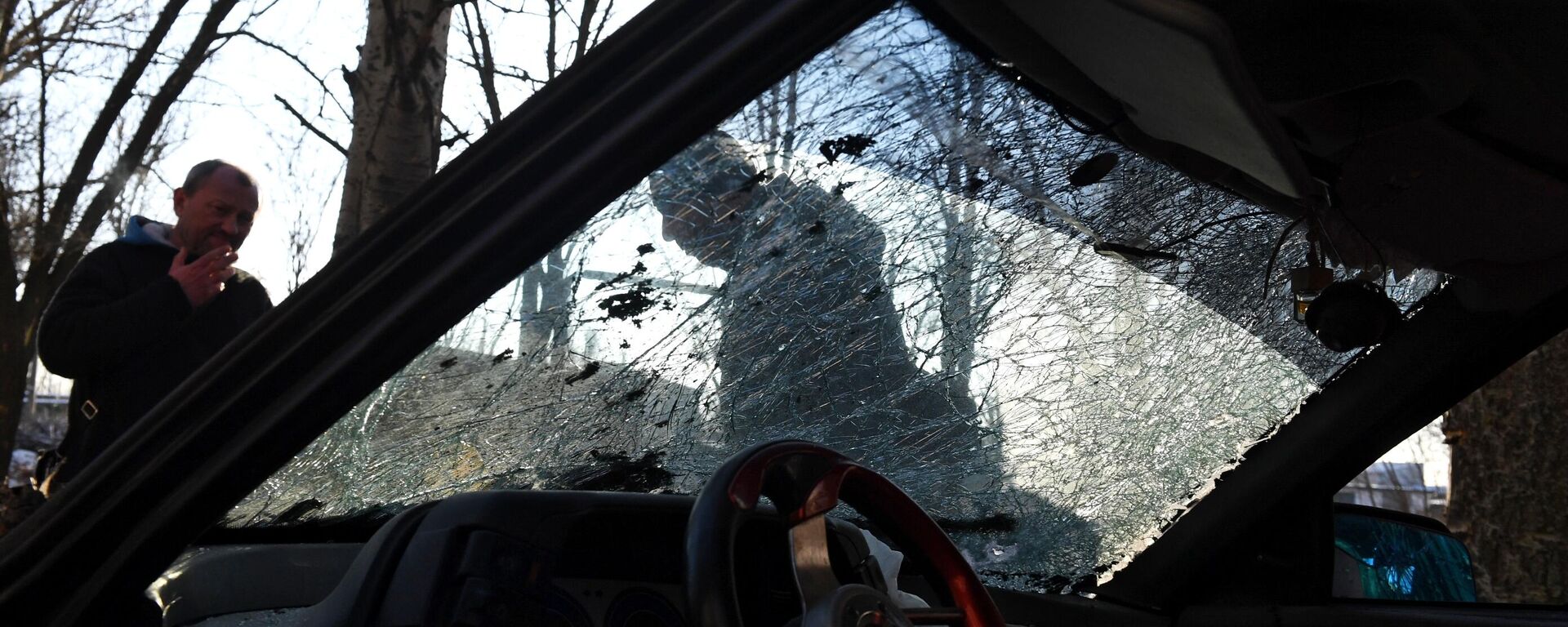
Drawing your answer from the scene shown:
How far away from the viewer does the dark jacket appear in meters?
1.93

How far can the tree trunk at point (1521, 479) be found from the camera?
573 centimetres

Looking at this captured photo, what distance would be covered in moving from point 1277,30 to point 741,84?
66cm

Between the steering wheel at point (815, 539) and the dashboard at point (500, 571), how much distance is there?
0.30ft

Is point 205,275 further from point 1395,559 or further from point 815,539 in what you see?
point 1395,559

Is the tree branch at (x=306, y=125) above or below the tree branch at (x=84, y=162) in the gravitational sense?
below

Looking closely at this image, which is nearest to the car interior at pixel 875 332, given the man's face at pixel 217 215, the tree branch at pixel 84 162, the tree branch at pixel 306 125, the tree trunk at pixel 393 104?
the man's face at pixel 217 215

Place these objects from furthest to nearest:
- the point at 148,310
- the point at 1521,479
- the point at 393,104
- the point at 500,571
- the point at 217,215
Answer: the point at 1521,479
the point at 393,104
the point at 217,215
the point at 148,310
the point at 500,571

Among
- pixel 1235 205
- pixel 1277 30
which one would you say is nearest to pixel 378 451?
pixel 1277 30

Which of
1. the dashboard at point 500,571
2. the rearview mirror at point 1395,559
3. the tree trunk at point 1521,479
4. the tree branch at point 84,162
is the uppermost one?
the tree branch at point 84,162

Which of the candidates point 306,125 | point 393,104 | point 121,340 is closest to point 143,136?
point 306,125

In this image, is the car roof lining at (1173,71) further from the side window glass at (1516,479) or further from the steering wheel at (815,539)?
the side window glass at (1516,479)

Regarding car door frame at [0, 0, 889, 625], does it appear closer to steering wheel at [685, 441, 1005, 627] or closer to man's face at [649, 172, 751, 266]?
man's face at [649, 172, 751, 266]

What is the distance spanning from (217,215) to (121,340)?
434mm

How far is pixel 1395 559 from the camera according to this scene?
2.31 m
